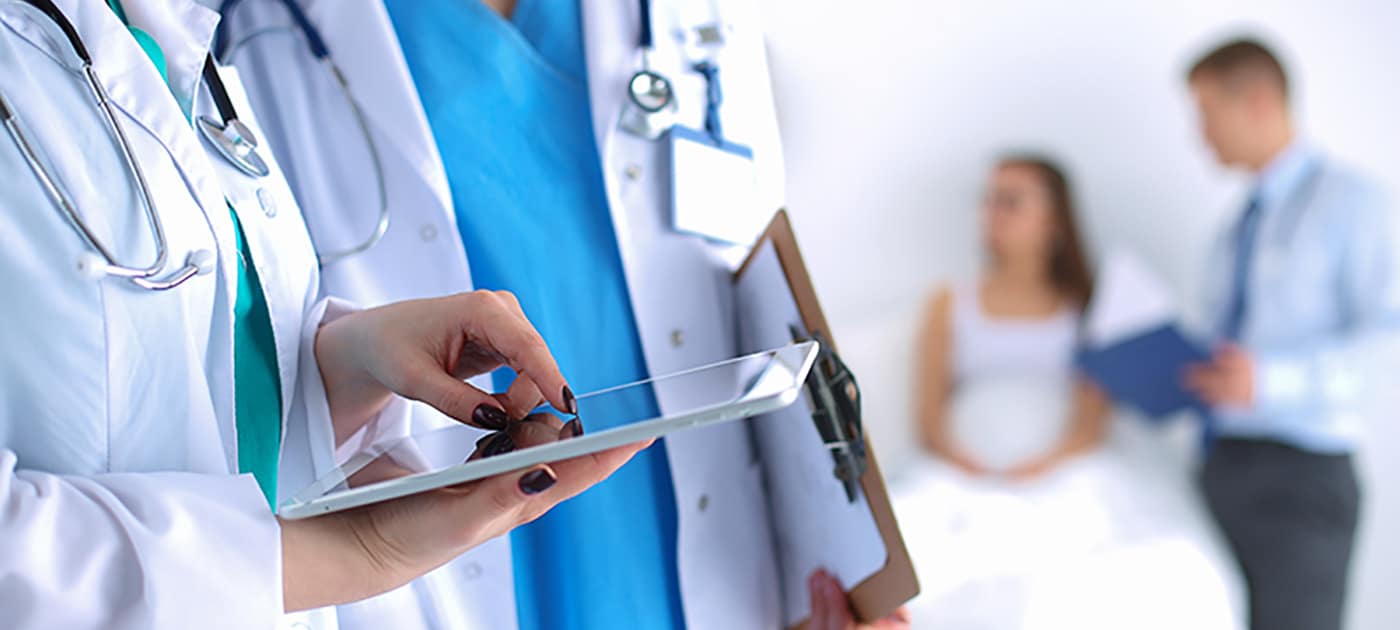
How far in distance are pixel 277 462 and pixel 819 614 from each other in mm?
471

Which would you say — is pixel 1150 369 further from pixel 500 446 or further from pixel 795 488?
pixel 500 446

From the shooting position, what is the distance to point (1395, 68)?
2.40 meters

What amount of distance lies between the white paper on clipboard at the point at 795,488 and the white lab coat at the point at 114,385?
43 centimetres

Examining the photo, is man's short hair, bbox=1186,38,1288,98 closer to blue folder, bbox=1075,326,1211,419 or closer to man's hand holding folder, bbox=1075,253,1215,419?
man's hand holding folder, bbox=1075,253,1215,419

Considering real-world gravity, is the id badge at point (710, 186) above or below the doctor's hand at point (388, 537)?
above

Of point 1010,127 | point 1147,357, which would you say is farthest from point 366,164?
point 1010,127

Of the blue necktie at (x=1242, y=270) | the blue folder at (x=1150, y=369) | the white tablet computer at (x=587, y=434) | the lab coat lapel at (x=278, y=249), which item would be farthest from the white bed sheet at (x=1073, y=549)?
the lab coat lapel at (x=278, y=249)

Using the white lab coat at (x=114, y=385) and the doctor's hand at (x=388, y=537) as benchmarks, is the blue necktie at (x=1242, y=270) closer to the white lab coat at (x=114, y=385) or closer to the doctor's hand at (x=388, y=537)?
the doctor's hand at (x=388, y=537)

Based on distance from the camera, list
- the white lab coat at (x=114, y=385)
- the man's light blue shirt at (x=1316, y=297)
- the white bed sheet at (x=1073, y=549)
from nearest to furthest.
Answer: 1. the white lab coat at (x=114, y=385)
2. the white bed sheet at (x=1073, y=549)
3. the man's light blue shirt at (x=1316, y=297)

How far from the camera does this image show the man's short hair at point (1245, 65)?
2160 mm

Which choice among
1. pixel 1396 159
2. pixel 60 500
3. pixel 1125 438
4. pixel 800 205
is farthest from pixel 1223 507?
pixel 60 500

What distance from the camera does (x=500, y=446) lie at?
0.54 metres

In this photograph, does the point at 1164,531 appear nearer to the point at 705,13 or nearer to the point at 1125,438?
the point at 1125,438

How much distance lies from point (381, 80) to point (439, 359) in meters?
0.35
